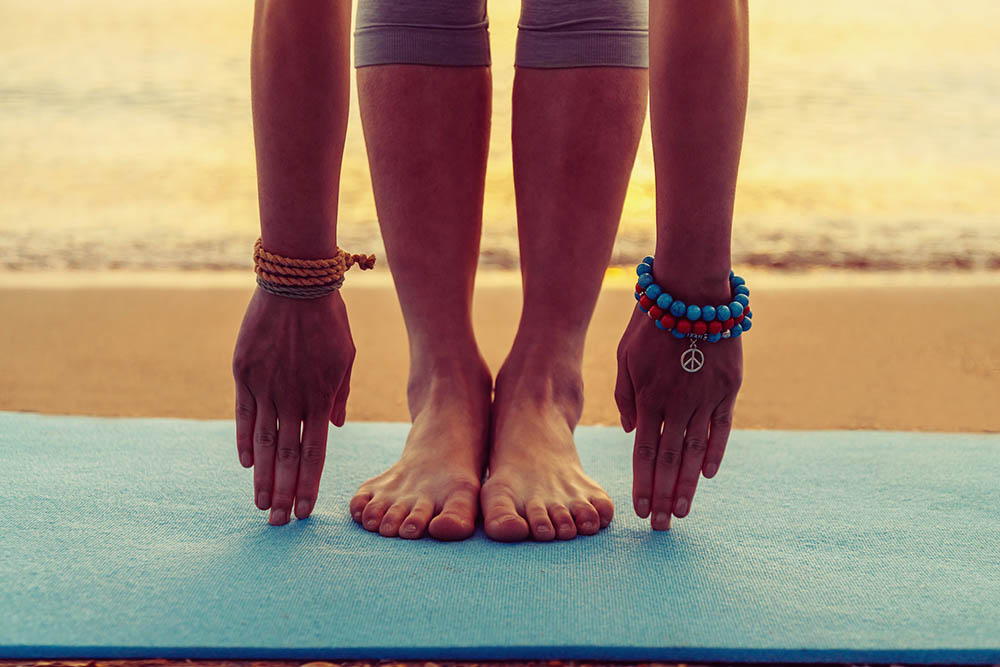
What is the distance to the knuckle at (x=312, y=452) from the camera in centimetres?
96

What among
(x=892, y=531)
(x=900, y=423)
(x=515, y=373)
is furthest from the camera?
(x=900, y=423)

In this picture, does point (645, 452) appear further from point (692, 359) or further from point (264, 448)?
point (264, 448)

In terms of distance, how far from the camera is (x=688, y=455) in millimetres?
938

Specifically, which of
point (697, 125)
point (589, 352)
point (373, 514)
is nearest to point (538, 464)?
point (373, 514)

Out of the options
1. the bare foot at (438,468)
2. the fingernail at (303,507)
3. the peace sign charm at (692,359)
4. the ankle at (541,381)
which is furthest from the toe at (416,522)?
the peace sign charm at (692,359)

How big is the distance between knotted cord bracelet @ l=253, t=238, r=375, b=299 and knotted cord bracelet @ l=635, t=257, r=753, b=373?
1.04ft

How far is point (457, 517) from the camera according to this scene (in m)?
0.98

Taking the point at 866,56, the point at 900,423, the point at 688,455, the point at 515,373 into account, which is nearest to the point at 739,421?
the point at 900,423

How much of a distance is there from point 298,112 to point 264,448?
35 centimetres

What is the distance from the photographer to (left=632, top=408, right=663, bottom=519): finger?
0.93 meters

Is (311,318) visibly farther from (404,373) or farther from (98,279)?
(98,279)

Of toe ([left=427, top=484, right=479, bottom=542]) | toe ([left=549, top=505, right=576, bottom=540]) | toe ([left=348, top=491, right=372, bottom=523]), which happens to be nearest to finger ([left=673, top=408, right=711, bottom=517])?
toe ([left=549, top=505, right=576, bottom=540])

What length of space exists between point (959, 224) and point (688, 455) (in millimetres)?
4436

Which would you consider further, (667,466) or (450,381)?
(450,381)
